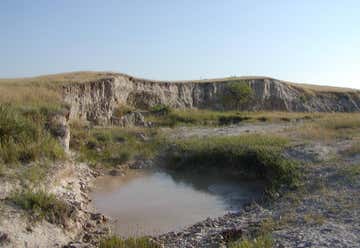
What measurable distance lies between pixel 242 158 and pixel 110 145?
725cm

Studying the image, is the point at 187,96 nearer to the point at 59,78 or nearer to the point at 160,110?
the point at 160,110

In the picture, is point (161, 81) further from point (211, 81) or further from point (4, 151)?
point (4, 151)

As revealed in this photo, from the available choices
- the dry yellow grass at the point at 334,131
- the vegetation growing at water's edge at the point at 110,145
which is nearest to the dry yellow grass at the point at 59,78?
the vegetation growing at water's edge at the point at 110,145

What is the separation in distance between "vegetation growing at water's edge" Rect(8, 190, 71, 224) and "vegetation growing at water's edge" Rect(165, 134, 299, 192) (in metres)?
6.93

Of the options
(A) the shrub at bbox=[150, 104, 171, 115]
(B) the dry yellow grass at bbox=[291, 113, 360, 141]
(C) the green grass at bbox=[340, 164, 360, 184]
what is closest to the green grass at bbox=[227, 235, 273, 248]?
(C) the green grass at bbox=[340, 164, 360, 184]

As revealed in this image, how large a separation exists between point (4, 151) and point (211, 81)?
35.8 m

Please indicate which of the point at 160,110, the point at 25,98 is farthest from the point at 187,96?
the point at 25,98

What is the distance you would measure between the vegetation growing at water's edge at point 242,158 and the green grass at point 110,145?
156 centimetres

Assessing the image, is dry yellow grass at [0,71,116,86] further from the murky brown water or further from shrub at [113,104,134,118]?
the murky brown water

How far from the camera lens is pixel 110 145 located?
72.6 feet

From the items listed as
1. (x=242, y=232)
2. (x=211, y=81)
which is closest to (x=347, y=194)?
(x=242, y=232)

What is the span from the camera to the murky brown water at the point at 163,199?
1216 cm

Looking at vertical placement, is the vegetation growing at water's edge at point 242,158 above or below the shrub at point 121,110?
below

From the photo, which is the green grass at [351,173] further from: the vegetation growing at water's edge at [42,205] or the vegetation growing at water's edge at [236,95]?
the vegetation growing at water's edge at [236,95]
